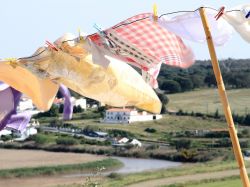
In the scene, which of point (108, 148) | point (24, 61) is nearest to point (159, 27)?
point (24, 61)

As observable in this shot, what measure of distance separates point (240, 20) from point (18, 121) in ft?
7.57

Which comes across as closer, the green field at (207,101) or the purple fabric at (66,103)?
the purple fabric at (66,103)

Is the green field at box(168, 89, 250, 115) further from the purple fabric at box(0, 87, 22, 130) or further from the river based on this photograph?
the purple fabric at box(0, 87, 22, 130)

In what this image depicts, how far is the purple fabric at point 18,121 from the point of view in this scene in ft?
19.1

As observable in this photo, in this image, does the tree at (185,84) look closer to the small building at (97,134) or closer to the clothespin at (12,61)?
the small building at (97,134)

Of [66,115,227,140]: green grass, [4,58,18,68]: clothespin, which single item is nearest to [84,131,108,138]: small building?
[66,115,227,140]: green grass

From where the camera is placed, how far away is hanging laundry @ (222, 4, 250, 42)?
4.92 metres

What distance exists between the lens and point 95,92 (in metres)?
5.31

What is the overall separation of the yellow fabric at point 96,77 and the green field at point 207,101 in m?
46.9

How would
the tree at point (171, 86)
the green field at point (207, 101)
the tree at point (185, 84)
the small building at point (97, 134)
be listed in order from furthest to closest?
the tree at point (185, 84) → the tree at point (171, 86) → the green field at point (207, 101) → the small building at point (97, 134)

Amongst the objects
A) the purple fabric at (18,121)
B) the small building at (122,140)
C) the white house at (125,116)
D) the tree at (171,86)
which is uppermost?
the tree at (171,86)

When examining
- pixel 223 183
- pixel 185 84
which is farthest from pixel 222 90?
pixel 185 84

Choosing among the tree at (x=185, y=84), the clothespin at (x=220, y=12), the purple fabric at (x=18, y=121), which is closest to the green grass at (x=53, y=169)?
the purple fabric at (x=18, y=121)

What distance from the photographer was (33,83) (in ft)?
17.4
